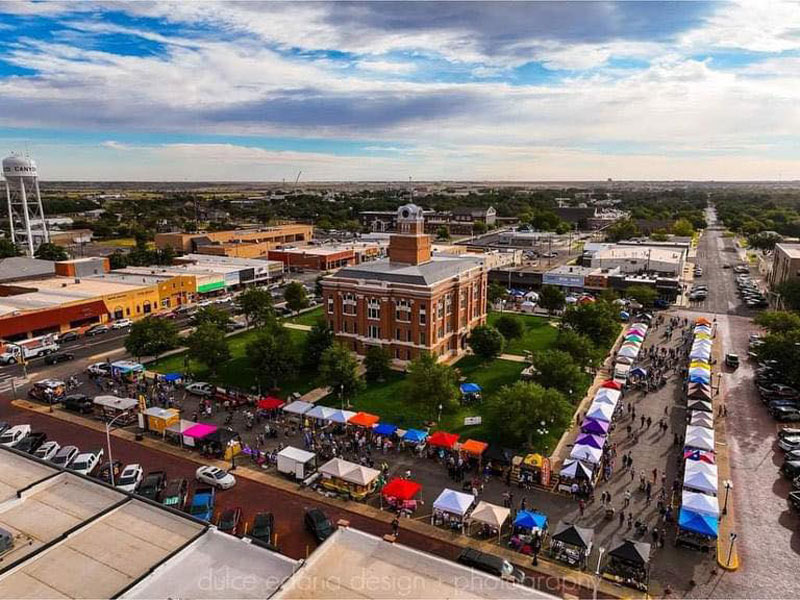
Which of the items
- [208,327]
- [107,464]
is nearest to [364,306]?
[208,327]

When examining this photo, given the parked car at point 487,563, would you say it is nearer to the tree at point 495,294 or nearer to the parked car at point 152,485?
the parked car at point 152,485

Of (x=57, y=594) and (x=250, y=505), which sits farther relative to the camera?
(x=250, y=505)

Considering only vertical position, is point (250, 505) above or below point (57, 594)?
below

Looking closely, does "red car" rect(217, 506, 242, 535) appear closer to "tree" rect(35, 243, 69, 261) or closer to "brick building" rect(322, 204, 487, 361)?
"brick building" rect(322, 204, 487, 361)

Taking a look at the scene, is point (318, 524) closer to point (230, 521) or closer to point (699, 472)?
point (230, 521)

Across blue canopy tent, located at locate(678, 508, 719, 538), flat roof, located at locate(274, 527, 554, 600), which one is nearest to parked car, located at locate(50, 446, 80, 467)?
flat roof, located at locate(274, 527, 554, 600)

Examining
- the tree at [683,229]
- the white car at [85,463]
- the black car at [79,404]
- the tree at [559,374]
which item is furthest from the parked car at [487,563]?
the tree at [683,229]

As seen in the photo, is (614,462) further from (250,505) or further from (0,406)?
(0,406)

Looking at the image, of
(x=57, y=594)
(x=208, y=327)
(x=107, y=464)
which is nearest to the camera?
(x=57, y=594)
